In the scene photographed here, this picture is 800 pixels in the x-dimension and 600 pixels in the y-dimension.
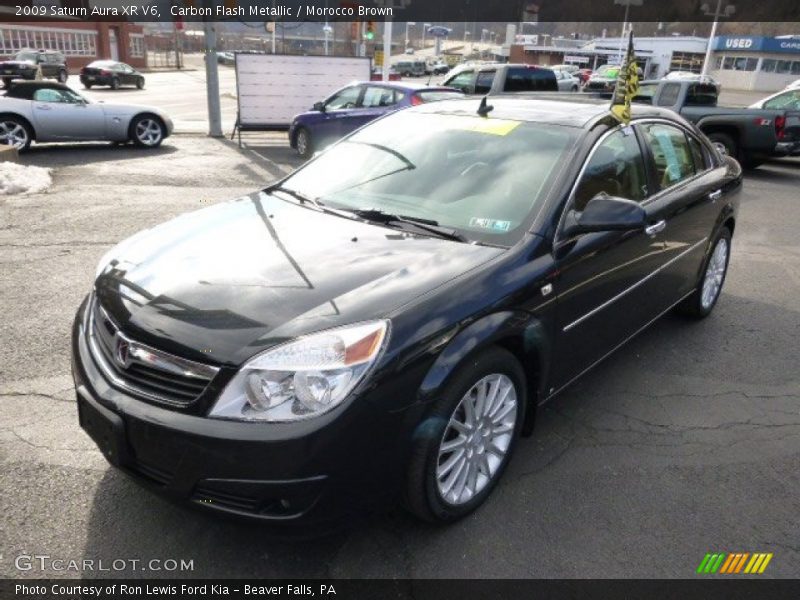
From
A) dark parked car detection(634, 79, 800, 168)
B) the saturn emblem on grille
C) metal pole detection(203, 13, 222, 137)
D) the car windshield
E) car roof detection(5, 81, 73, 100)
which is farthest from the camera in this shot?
metal pole detection(203, 13, 222, 137)

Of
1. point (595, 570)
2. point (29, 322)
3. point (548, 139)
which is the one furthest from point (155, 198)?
point (595, 570)

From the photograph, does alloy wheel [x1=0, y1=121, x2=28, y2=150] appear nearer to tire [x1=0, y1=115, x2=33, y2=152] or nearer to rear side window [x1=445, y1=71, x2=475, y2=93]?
tire [x1=0, y1=115, x2=33, y2=152]

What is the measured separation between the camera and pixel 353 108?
1220 cm

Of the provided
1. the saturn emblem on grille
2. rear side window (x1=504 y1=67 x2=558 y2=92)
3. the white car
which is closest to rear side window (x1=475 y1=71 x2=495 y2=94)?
rear side window (x1=504 y1=67 x2=558 y2=92)

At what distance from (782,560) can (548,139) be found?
2179 millimetres

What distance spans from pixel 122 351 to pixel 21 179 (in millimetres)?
7868

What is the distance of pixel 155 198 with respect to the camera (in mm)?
8664

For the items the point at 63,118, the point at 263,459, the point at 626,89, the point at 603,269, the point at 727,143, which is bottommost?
the point at 63,118

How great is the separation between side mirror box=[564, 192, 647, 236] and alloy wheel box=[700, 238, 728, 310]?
2246mm

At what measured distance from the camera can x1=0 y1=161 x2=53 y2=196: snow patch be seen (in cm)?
854

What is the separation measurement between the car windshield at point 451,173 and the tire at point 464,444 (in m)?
0.63

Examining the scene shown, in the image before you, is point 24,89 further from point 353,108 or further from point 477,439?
point 477,439

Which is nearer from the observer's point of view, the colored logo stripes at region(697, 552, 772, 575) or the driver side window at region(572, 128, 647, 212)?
the colored logo stripes at region(697, 552, 772, 575)
